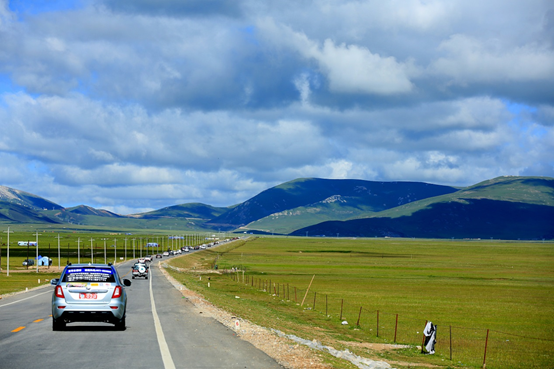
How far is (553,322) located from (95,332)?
38.1m

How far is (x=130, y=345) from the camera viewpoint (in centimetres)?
1994

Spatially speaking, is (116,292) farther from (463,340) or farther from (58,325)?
(463,340)

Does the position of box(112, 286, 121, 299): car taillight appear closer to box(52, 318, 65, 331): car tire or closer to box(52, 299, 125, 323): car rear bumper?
box(52, 299, 125, 323): car rear bumper

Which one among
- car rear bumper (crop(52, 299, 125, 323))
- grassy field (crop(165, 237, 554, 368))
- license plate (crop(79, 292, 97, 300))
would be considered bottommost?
grassy field (crop(165, 237, 554, 368))

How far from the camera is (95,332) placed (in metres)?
23.6

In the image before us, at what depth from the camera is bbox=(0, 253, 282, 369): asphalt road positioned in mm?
16406

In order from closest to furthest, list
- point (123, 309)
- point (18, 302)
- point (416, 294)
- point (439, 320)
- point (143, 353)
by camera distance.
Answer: point (143, 353), point (123, 309), point (18, 302), point (439, 320), point (416, 294)

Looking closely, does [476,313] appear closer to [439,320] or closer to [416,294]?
[439,320]

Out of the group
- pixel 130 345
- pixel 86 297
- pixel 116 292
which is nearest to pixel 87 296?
pixel 86 297

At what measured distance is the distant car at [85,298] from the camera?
22.9 meters

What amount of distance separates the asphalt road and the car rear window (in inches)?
79.0

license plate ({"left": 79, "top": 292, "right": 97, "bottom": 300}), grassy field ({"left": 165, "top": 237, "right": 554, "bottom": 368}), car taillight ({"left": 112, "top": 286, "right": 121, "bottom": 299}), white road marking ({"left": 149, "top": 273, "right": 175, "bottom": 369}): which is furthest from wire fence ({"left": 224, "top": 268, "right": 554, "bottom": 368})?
license plate ({"left": 79, "top": 292, "right": 97, "bottom": 300})

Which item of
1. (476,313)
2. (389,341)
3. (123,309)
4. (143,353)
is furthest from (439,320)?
(143,353)

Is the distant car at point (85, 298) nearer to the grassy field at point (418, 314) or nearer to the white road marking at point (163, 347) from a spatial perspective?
the white road marking at point (163, 347)
